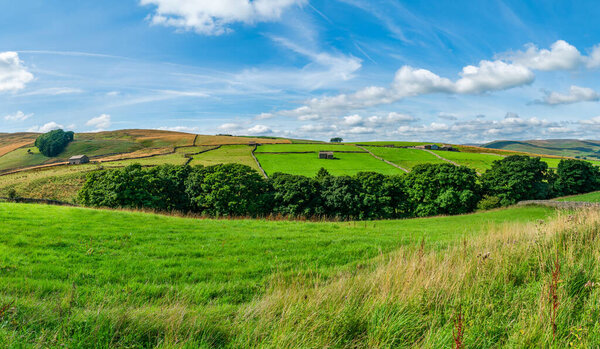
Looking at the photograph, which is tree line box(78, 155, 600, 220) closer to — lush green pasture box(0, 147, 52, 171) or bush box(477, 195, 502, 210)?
bush box(477, 195, 502, 210)

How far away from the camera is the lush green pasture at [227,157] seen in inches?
3127

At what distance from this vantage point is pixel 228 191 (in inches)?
1651

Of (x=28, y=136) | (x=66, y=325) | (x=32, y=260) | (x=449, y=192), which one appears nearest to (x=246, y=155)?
(x=449, y=192)

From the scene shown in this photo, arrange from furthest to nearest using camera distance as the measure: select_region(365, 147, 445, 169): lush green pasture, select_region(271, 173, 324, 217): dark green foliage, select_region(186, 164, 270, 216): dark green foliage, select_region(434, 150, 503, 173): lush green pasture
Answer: select_region(365, 147, 445, 169): lush green pasture → select_region(434, 150, 503, 173): lush green pasture → select_region(271, 173, 324, 217): dark green foliage → select_region(186, 164, 270, 216): dark green foliage

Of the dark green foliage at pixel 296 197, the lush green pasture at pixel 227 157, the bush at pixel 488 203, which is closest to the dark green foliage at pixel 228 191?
the dark green foliage at pixel 296 197

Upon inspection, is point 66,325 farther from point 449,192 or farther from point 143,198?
point 449,192

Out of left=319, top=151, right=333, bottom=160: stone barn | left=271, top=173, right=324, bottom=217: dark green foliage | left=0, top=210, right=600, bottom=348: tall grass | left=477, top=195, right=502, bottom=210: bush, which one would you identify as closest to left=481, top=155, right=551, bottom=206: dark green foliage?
left=477, top=195, right=502, bottom=210: bush

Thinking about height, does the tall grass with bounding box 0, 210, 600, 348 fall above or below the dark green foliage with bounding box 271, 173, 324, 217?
above

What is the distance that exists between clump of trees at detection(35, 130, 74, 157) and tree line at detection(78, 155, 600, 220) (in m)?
92.5

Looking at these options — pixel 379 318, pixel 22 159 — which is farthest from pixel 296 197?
pixel 22 159

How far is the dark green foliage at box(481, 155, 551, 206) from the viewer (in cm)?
5359

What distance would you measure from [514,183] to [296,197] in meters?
39.2

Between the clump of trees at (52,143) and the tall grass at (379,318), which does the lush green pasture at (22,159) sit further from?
the tall grass at (379,318)

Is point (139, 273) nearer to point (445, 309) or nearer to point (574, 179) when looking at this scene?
point (445, 309)
